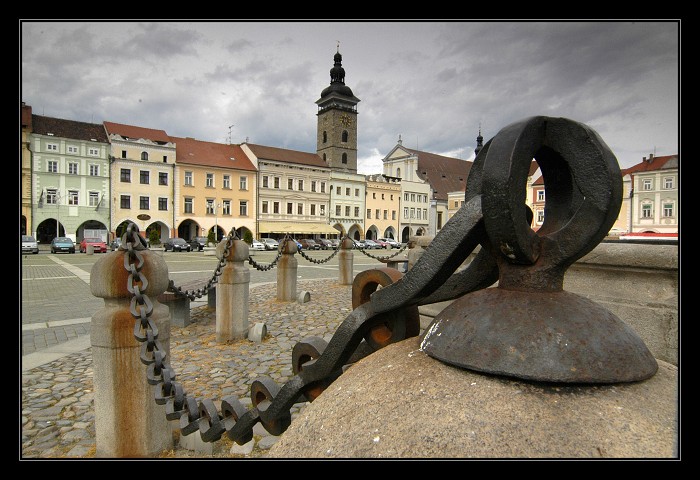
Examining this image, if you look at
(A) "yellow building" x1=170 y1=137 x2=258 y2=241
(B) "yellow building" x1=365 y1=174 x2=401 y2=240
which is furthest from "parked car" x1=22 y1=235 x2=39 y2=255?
(B) "yellow building" x1=365 y1=174 x2=401 y2=240

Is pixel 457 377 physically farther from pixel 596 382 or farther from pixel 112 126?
pixel 112 126

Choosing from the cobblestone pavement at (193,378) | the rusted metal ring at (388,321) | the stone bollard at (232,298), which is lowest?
the cobblestone pavement at (193,378)

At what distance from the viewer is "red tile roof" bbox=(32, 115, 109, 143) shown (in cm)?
3878

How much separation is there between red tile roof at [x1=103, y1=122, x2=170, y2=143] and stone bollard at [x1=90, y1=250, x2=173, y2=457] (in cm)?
4610

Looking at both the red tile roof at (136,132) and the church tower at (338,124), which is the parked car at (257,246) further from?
the church tower at (338,124)

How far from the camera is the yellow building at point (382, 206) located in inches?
Answer: 2319

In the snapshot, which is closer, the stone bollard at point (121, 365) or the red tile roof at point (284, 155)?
the stone bollard at point (121, 365)

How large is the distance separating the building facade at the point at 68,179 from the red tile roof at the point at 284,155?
52.3ft

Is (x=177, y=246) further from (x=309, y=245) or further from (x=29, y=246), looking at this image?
(x=309, y=245)

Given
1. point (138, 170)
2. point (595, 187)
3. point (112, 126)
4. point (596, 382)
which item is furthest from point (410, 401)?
point (112, 126)

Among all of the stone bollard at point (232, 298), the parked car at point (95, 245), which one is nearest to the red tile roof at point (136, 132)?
the parked car at point (95, 245)

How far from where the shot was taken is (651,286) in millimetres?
2453

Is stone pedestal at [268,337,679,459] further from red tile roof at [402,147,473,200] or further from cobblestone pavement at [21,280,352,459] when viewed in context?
red tile roof at [402,147,473,200]

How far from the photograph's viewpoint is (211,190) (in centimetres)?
4559
